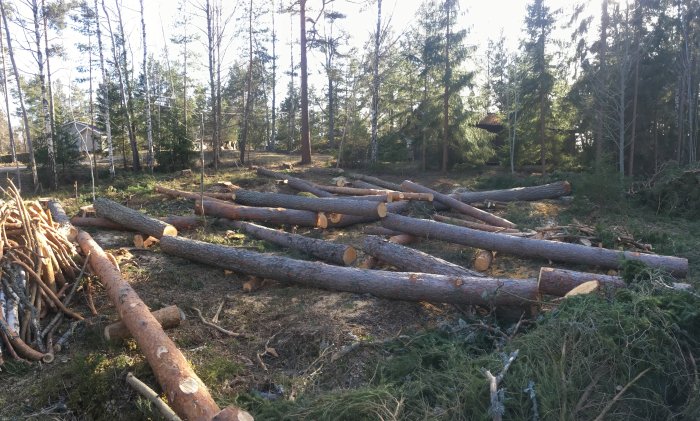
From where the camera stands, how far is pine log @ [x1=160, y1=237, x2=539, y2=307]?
5.50 metres

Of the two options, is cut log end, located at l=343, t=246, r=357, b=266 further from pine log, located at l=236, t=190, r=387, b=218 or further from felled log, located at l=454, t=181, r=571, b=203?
felled log, located at l=454, t=181, r=571, b=203

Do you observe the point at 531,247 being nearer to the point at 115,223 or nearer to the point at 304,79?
the point at 115,223

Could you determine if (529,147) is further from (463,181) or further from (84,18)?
(84,18)

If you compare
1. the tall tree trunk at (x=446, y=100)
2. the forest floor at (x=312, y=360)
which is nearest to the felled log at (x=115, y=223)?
the forest floor at (x=312, y=360)

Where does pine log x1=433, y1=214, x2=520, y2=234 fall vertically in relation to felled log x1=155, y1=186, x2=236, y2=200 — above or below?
below

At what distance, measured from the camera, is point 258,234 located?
1015 cm

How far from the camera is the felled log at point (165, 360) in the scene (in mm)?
3420

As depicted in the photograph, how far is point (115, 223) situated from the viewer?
1056 cm

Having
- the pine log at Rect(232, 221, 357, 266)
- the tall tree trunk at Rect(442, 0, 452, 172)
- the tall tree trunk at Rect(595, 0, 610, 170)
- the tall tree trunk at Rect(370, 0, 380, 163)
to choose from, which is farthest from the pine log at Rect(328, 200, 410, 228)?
the tall tree trunk at Rect(595, 0, 610, 170)

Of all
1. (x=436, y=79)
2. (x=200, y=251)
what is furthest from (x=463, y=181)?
(x=200, y=251)

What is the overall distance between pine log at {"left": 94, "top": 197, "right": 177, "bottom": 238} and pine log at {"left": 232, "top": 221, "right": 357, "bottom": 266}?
174 centimetres

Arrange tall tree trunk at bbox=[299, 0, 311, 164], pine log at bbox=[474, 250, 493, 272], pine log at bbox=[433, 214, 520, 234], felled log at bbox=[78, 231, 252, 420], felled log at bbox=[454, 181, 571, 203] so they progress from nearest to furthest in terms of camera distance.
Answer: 1. felled log at bbox=[78, 231, 252, 420]
2. pine log at bbox=[474, 250, 493, 272]
3. pine log at bbox=[433, 214, 520, 234]
4. felled log at bbox=[454, 181, 571, 203]
5. tall tree trunk at bbox=[299, 0, 311, 164]

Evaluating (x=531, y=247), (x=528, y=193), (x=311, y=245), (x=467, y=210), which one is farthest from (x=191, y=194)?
(x=528, y=193)

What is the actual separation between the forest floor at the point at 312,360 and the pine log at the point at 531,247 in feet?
1.31
